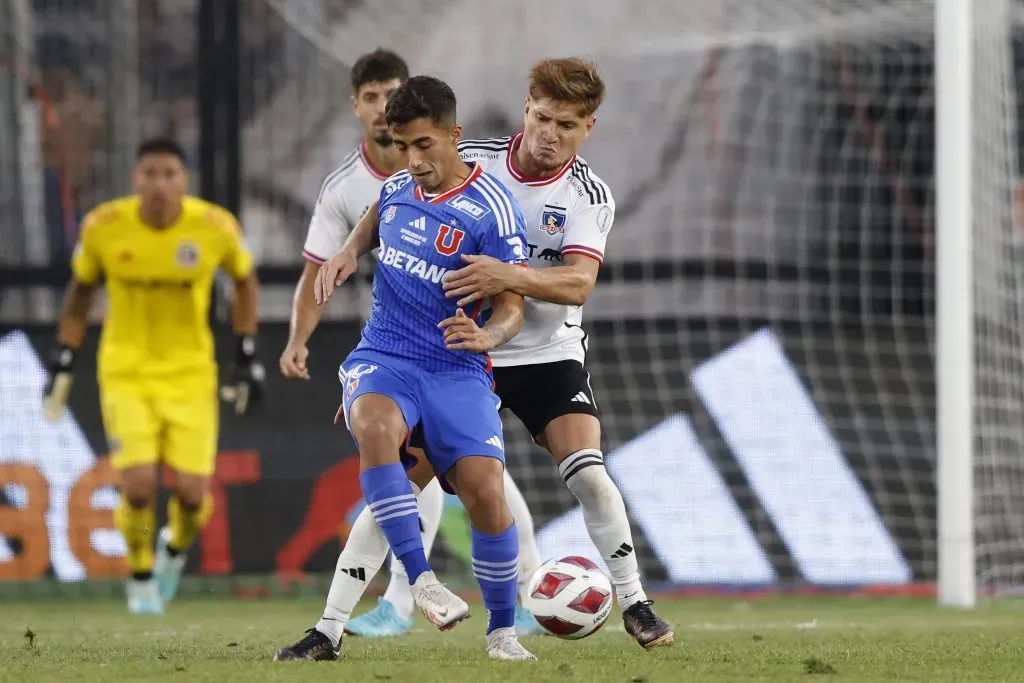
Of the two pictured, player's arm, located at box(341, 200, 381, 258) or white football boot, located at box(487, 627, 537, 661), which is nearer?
white football boot, located at box(487, 627, 537, 661)

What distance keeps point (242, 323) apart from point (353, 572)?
3.81 m

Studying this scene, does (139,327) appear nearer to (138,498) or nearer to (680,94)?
(138,498)

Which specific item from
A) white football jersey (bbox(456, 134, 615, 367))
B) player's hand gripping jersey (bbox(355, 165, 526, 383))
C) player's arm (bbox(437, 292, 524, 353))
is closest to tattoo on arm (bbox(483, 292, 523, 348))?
player's arm (bbox(437, 292, 524, 353))

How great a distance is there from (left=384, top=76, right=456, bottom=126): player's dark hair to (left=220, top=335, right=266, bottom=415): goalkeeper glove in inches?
149

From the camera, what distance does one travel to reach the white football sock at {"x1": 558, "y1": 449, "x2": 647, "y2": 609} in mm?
5520

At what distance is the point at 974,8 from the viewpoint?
29.4 ft

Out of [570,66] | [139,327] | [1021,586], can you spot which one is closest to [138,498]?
[139,327]

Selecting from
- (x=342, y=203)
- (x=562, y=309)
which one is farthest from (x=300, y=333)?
(x=562, y=309)

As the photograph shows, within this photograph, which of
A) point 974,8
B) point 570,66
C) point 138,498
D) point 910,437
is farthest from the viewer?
point 910,437

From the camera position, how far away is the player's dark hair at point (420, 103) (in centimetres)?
479

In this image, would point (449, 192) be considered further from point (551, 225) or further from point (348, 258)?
point (551, 225)

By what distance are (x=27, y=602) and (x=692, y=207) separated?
4296mm

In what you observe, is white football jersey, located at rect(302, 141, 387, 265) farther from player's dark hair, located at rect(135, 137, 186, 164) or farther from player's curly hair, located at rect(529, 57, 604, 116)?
player's dark hair, located at rect(135, 137, 186, 164)

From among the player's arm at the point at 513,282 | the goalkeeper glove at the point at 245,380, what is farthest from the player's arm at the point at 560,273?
the goalkeeper glove at the point at 245,380
